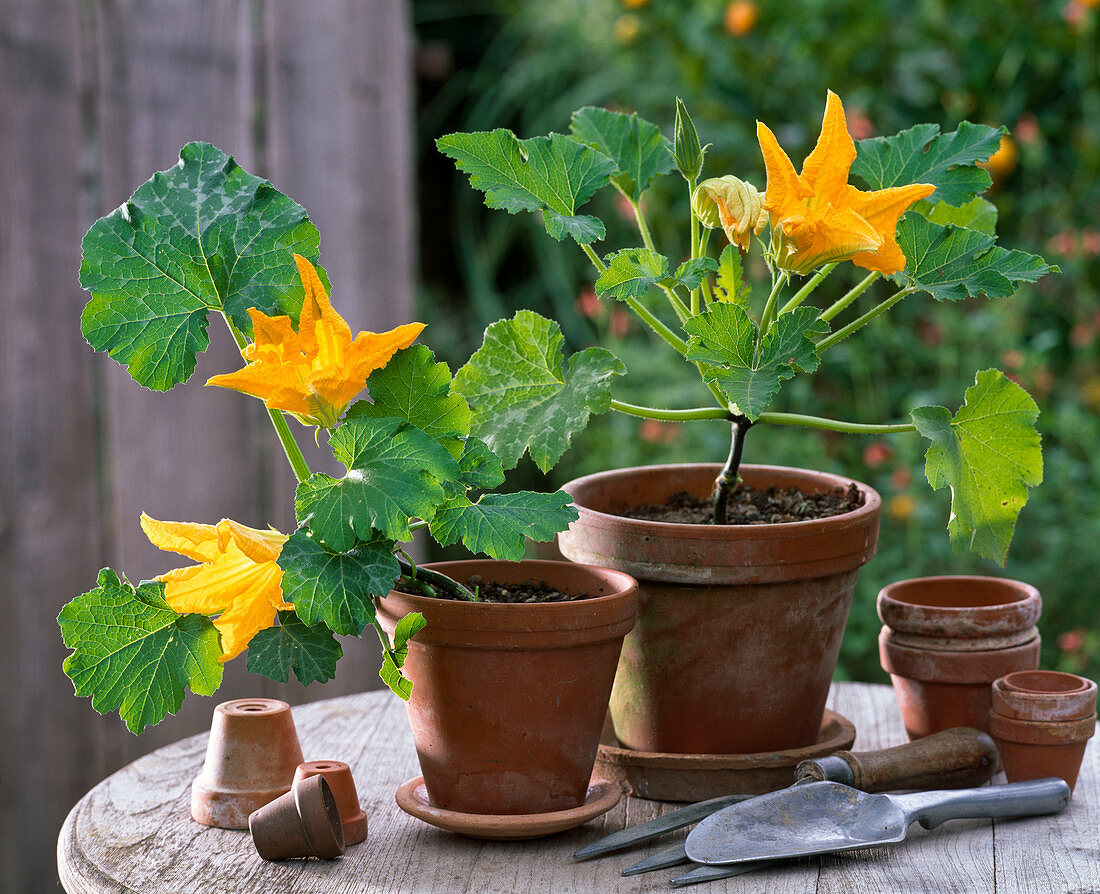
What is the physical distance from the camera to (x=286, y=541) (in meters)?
0.88

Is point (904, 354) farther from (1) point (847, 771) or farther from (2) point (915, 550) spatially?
(1) point (847, 771)

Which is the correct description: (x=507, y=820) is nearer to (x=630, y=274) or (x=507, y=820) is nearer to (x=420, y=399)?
(x=420, y=399)

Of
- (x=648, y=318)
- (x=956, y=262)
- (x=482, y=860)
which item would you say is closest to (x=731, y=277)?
(x=648, y=318)

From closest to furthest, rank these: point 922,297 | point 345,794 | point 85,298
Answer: point 345,794, point 85,298, point 922,297

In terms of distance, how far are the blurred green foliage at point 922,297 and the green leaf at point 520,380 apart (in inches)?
44.9

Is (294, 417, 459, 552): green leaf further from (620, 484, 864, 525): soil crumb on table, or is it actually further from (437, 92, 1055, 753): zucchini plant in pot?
(620, 484, 864, 525): soil crumb on table

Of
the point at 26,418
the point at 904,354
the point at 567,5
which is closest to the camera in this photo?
the point at 26,418

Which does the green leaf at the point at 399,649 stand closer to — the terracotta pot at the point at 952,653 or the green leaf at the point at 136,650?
the green leaf at the point at 136,650

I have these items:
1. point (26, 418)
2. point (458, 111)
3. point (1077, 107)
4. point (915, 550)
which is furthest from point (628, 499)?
point (458, 111)

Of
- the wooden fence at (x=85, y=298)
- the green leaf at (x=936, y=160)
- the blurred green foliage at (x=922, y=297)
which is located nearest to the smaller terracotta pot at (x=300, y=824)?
the green leaf at (x=936, y=160)

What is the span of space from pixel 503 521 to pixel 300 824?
0.86 feet

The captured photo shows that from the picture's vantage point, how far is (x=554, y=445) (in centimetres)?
101

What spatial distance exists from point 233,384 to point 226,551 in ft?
0.41

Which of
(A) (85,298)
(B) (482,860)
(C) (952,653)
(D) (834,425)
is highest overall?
(A) (85,298)
